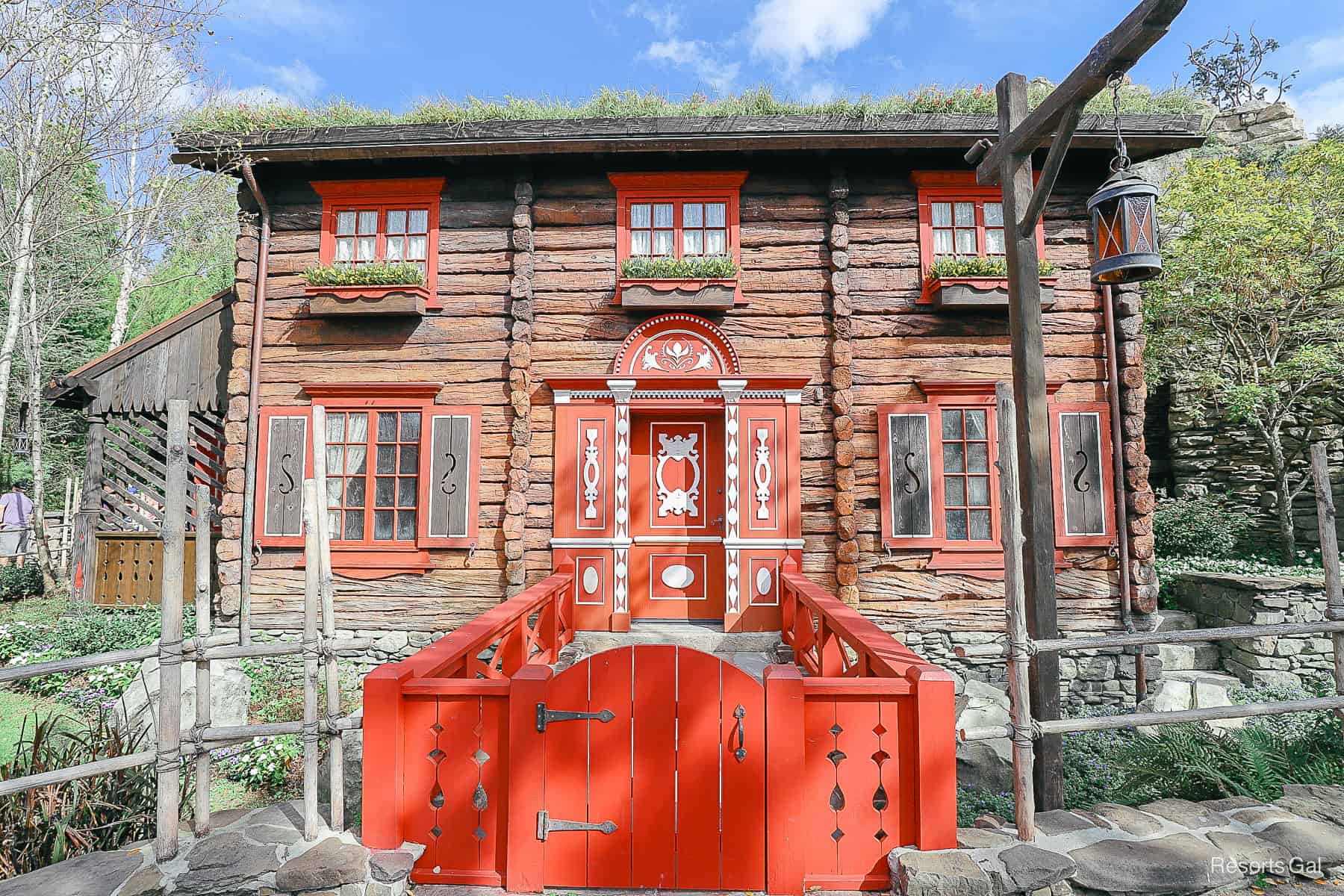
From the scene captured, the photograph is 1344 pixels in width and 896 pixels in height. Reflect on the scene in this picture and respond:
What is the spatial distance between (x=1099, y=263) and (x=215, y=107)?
31.6 feet

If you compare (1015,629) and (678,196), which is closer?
(1015,629)

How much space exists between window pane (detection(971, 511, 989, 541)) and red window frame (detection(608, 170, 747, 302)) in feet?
12.4

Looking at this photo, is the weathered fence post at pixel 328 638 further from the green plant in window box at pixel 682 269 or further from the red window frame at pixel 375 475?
the green plant in window box at pixel 682 269

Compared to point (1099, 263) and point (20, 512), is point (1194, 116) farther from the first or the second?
point (20, 512)

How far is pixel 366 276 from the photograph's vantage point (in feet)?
25.2

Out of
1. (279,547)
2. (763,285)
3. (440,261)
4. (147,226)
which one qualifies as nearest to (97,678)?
(279,547)

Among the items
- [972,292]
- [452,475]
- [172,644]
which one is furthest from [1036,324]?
[452,475]

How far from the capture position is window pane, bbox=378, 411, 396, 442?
7785 millimetres

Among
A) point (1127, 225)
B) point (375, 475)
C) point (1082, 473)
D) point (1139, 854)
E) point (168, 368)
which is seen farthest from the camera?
point (168, 368)

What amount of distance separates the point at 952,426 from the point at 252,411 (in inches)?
325

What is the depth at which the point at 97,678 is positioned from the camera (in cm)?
721

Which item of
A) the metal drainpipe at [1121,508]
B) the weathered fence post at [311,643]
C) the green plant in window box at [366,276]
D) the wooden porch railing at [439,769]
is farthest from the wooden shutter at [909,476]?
the weathered fence post at [311,643]

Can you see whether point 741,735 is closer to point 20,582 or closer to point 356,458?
point 356,458

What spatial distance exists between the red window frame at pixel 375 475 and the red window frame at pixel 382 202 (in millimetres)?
1309
